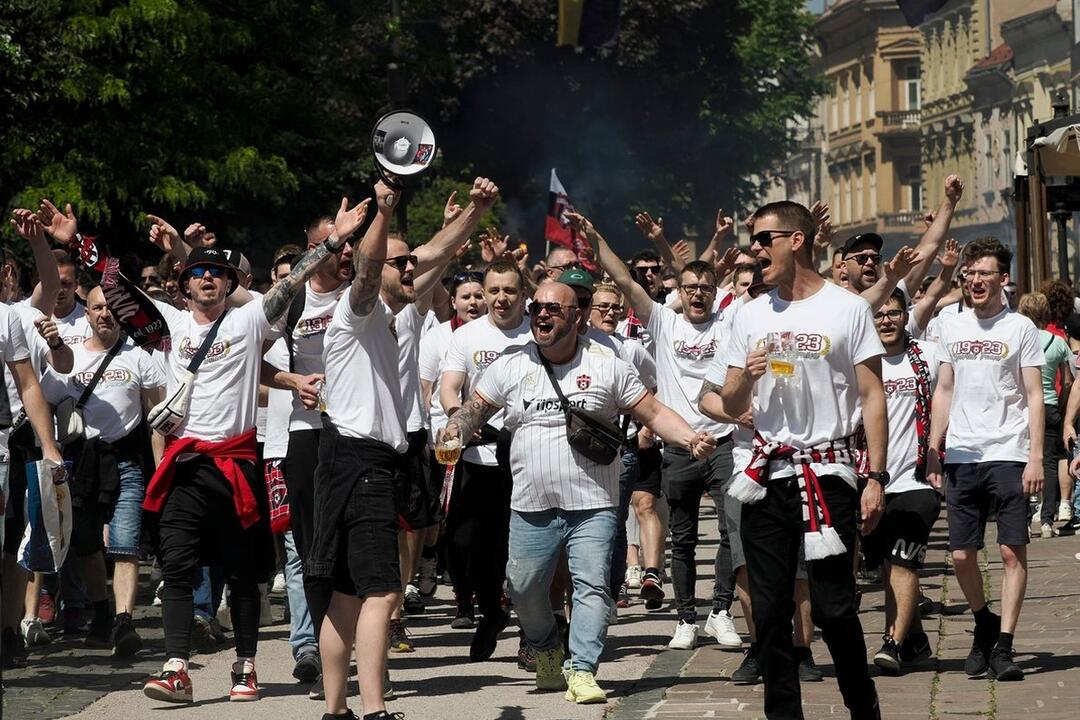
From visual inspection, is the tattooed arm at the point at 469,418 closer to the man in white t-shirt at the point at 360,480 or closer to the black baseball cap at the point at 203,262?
the man in white t-shirt at the point at 360,480

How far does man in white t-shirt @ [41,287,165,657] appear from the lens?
1123 cm

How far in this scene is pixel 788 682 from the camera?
7.44 metres

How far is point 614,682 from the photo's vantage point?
31.3ft

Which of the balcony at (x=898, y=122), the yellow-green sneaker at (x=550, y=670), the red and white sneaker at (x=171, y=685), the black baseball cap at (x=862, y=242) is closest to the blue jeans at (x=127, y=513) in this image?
the red and white sneaker at (x=171, y=685)

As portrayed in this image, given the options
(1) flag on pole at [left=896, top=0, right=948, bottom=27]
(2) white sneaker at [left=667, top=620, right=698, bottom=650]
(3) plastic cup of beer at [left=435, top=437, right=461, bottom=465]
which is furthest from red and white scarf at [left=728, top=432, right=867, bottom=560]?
(1) flag on pole at [left=896, top=0, right=948, bottom=27]

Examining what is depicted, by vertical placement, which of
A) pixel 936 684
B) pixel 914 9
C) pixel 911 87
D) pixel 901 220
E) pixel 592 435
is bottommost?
pixel 936 684

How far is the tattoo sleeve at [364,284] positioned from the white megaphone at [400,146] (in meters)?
0.39

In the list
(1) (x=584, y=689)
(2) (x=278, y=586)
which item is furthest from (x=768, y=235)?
(2) (x=278, y=586)

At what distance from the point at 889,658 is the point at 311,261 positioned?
3.35 metres

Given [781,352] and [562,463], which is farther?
[562,463]

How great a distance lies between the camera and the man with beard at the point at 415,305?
8.87m

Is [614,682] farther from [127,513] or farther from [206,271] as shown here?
[127,513]

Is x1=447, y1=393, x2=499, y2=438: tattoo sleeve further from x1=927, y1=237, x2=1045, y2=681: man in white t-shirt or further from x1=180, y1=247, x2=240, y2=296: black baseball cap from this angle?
x1=927, y1=237, x2=1045, y2=681: man in white t-shirt

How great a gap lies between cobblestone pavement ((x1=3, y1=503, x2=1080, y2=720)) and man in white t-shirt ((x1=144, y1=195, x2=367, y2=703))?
50cm
